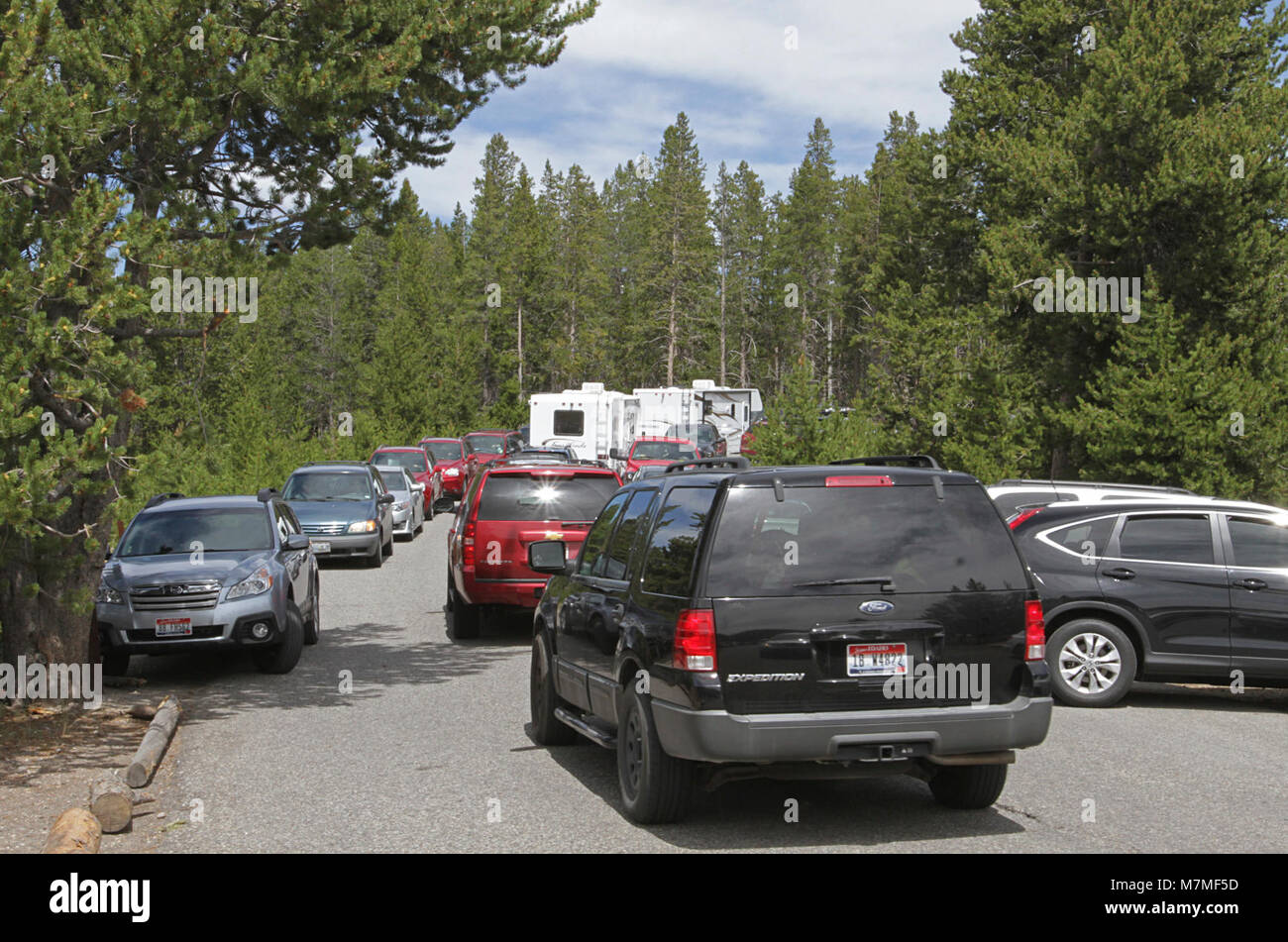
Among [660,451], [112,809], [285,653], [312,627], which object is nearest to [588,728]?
[112,809]

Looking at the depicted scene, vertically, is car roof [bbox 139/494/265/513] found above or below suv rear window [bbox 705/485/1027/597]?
below

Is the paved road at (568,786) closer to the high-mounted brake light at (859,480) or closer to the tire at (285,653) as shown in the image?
the tire at (285,653)

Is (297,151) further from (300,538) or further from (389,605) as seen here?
(389,605)

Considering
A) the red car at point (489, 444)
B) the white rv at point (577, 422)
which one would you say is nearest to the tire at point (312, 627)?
the red car at point (489, 444)

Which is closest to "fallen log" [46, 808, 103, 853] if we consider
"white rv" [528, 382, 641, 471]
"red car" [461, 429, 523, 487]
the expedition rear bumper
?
the expedition rear bumper

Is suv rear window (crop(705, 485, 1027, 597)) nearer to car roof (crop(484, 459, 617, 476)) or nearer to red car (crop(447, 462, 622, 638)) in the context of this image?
red car (crop(447, 462, 622, 638))

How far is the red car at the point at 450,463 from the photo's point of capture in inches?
1547

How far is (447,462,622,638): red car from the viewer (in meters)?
14.4

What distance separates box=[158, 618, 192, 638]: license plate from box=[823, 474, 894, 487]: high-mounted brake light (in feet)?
23.8

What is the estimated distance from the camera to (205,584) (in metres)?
11.9

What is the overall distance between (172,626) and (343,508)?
11.7 metres

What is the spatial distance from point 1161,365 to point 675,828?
17.3 meters

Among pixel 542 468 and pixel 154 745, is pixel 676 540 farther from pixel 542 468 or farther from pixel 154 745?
pixel 542 468

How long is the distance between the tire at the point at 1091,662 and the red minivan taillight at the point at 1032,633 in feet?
15.5
